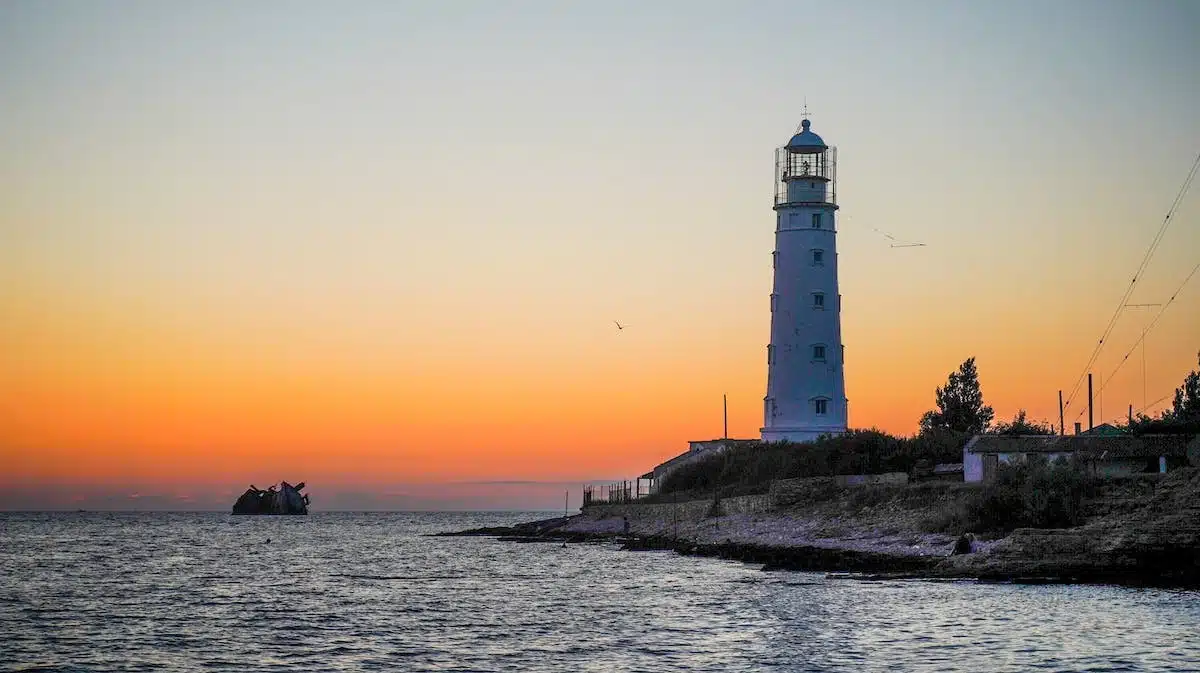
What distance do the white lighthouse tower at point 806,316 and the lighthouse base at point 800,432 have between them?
0.06 meters

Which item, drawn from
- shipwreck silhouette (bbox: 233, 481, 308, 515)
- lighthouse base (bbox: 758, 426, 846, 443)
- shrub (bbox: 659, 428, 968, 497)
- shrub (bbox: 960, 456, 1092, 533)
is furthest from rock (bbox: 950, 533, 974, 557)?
shipwreck silhouette (bbox: 233, 481, 308, 515)

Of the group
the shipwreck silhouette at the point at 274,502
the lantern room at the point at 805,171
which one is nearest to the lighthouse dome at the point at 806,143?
the lantern room at the point at 805,171

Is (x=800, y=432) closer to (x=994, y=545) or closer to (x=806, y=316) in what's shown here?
(x=806, y=316)

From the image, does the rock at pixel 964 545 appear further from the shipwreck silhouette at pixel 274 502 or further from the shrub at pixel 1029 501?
the shipwreck silhouette at pixel 274 502

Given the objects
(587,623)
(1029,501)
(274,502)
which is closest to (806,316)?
(1029,501)

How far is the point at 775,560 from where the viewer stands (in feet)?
178

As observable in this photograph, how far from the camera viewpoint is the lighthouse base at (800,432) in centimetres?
7381

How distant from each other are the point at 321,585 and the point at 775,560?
18747 mm

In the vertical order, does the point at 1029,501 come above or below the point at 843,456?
below

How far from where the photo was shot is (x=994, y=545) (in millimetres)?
43781

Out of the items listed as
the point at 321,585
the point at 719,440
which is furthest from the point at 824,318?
the point at 321,585

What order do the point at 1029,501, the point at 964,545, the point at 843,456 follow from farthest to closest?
the point at 843,456
the point at 1029,501
the point at 964,545

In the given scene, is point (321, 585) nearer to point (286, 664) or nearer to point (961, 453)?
point (286, 664)

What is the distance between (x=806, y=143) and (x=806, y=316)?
10395 millimetres
